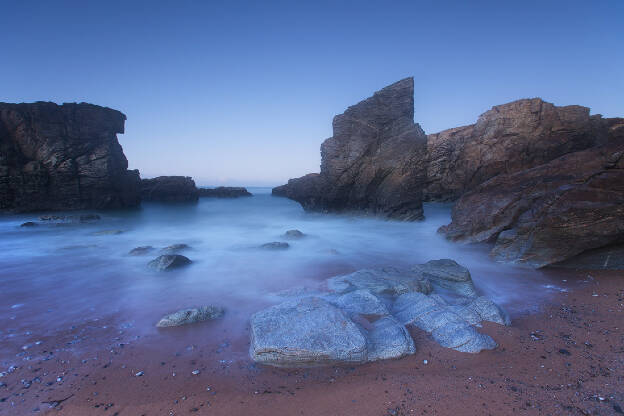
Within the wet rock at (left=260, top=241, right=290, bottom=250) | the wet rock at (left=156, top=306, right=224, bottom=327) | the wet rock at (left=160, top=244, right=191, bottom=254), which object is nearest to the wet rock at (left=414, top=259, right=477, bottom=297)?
the wet rock at (left=156, top=306, right=224, bottom=327)

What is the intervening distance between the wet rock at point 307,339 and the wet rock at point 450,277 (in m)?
2.92

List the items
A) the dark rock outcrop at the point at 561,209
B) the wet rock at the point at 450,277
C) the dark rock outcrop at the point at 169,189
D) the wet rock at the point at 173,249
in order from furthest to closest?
the dark rock outcrop at the point at 169,189 < the wet rock at the point at 173,249 < the dark rock outcrop at the point at 561,209 < the wet rock at the point at 450,277

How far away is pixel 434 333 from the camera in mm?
3816

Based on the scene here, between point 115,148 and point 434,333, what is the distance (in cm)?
2854

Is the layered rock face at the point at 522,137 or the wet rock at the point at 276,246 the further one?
the layered rock face at the point at 522,137

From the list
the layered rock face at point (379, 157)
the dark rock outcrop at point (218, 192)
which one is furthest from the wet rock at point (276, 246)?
the dark rock outcrop at point (218, 192)

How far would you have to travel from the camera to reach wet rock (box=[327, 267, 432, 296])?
5.34 meters

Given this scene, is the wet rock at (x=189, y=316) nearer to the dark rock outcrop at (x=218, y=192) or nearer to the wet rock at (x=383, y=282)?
the wet rock at (x=383, y=282)

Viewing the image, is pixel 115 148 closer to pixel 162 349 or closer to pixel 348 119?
pixel 348 119

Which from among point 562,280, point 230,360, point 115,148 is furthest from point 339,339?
point 115,148

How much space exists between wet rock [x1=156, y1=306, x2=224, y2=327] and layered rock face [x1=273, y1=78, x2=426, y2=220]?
44.9ft

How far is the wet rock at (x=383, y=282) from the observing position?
534 centimetres

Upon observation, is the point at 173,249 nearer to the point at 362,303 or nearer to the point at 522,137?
the point at 362,303

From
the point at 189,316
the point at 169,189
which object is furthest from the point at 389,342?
the point at 169,189
